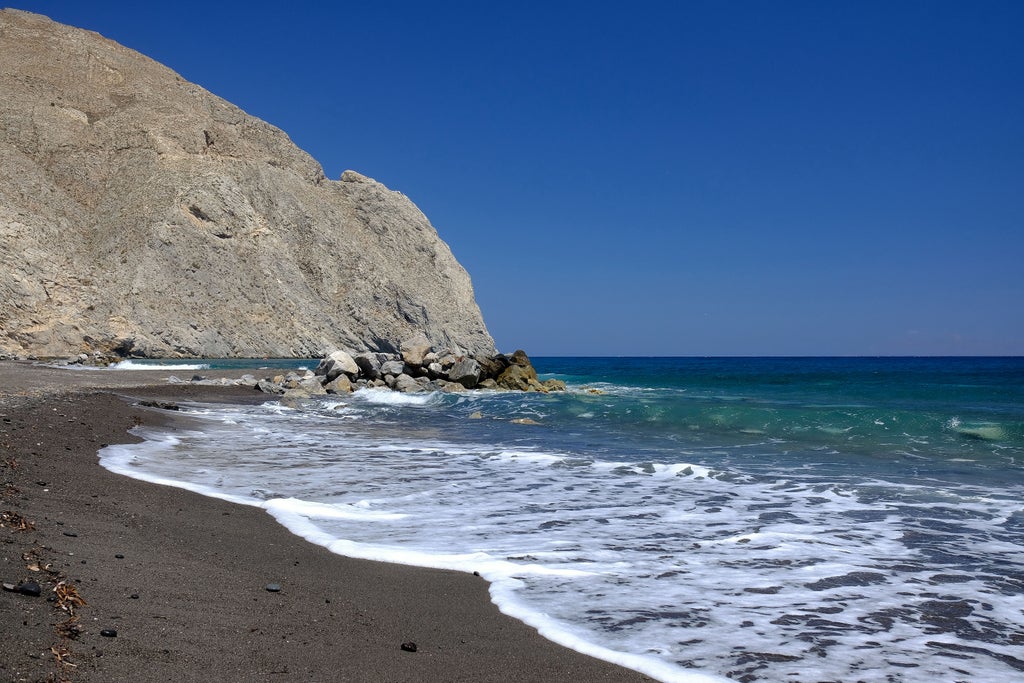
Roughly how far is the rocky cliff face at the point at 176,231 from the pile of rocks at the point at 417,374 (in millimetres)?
27069

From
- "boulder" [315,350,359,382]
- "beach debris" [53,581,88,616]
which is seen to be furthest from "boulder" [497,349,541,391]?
"beach debris" [53,581,88,616]

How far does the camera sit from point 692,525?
22.2ft

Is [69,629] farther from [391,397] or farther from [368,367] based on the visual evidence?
[368,367]

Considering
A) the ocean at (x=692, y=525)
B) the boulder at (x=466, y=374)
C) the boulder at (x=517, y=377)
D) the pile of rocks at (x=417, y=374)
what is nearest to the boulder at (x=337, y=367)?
the pile of rocks at (x=417, y=374)

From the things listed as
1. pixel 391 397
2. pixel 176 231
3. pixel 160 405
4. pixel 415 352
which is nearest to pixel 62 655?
pixel 160 405

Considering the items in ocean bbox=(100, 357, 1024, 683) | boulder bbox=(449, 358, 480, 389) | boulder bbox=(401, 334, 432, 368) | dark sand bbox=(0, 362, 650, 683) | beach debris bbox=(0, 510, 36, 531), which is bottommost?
ocean bbox=(100, 357, 1024, 683)

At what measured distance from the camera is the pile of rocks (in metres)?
28.2

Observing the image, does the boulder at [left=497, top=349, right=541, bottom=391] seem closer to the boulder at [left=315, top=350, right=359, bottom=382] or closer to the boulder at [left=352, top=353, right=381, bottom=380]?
the boulder at [left=352, top=353, right=381, bottom=380]

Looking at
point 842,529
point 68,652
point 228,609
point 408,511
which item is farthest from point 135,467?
A: point 842,529

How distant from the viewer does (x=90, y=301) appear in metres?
50.1

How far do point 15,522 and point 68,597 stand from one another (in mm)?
1577

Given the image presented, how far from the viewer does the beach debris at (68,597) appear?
3.30m

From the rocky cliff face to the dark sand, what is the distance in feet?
153

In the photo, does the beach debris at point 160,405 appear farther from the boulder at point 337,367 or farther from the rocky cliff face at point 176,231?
the rocky cliff face at point 176,231
